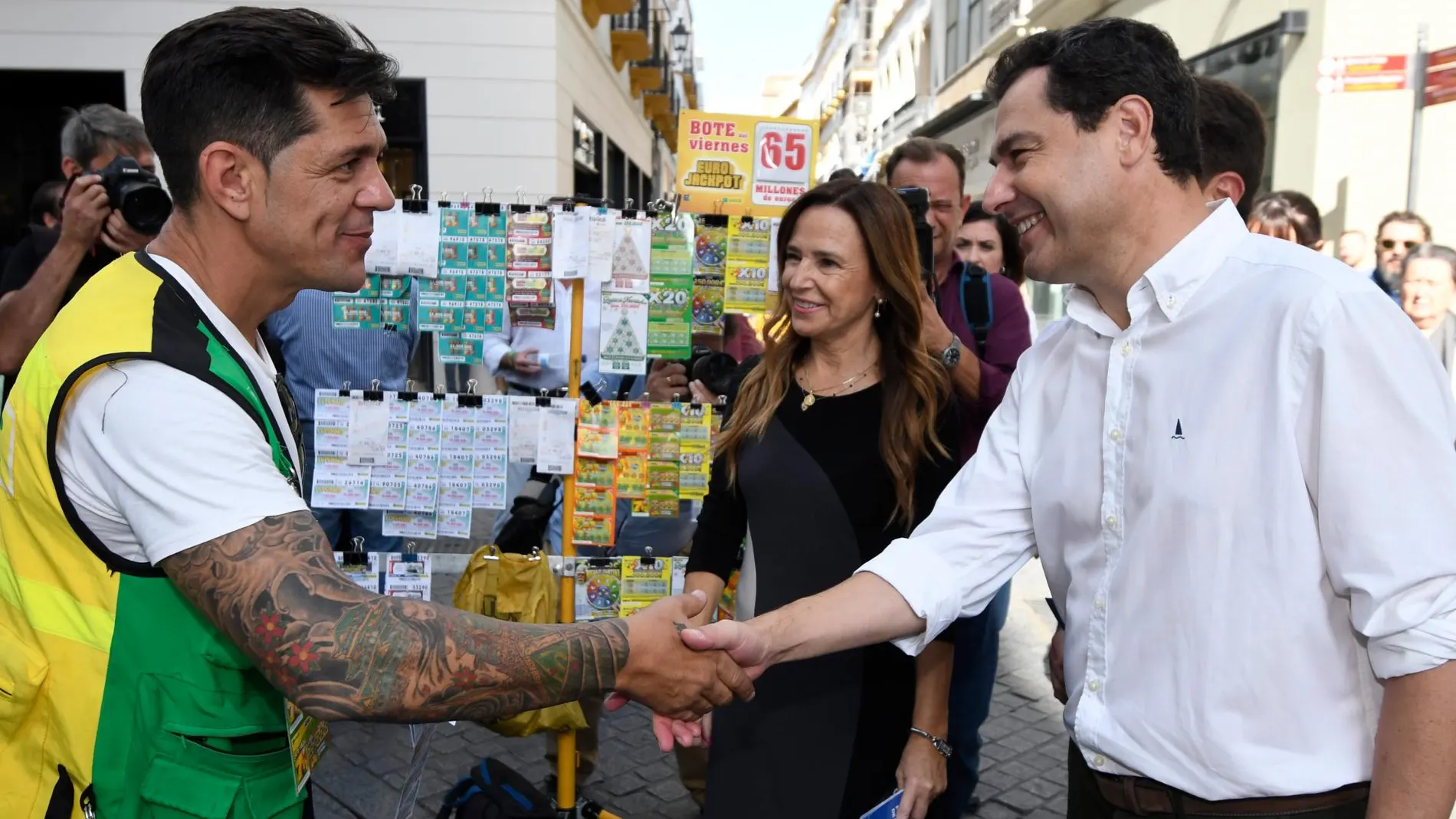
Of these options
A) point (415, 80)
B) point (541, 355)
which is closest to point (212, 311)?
point (541, 355)

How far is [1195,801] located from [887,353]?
4.86ft

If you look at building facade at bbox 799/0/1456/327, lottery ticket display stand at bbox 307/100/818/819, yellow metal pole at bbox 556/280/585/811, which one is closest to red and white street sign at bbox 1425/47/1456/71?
building facade at bbox 799/0/1456/327

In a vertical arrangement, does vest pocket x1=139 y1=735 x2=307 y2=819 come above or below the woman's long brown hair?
below

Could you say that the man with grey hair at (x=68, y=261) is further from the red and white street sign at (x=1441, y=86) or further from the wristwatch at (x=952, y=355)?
the red and white street sign at (x=1441, y=86)

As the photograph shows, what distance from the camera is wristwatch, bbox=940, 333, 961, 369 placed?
2963 millimetres

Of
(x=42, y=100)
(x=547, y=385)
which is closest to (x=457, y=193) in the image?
(x=42, y=100)

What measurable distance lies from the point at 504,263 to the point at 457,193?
7.01m

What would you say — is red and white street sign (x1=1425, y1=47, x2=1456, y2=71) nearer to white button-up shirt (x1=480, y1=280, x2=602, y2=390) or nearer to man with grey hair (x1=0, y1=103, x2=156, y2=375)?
white button-up shirt (x1=480, y1=280, x2=602, y2=390)

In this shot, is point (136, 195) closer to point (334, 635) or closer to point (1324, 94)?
point (334, 635)

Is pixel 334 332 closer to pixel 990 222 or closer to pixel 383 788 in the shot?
pixel 383 788

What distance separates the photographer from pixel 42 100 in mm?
10148

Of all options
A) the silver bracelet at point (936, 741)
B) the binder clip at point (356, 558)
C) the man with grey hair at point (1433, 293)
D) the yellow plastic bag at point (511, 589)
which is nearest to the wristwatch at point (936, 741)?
the silver bracelet at point (936, 741)

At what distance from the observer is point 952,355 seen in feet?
9.79

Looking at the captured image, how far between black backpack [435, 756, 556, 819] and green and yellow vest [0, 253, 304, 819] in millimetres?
1639
